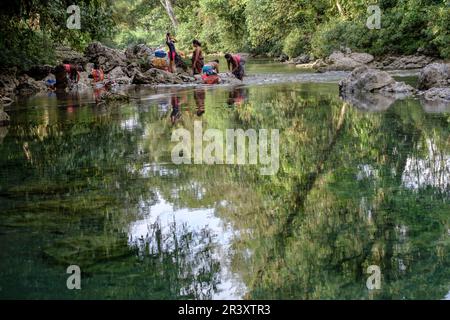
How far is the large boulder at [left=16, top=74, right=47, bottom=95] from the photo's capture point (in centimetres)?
2091

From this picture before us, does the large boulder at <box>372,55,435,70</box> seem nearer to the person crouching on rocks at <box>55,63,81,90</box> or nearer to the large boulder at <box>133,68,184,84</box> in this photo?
the large boulder at <box>133,68,184,84</box>

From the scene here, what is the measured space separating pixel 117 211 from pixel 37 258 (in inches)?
49.4

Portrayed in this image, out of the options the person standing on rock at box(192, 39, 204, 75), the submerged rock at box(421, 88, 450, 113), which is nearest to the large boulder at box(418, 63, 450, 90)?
the submerged rock at box(421, 88, 450, 113)

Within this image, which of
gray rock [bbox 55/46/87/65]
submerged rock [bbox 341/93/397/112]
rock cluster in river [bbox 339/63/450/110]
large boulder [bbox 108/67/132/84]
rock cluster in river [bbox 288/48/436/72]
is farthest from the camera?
gray rock [bbox 55/46/87/65]

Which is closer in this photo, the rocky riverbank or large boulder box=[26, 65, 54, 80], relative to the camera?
the rocky riverbank

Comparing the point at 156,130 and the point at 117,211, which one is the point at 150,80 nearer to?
the point at 156,130

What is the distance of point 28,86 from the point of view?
21.2 metres

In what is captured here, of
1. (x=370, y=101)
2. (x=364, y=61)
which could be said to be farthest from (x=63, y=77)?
(x=364, y=61)

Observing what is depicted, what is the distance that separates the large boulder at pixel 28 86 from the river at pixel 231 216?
434 inches

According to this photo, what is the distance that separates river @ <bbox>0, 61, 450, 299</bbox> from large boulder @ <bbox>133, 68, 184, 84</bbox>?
473 inches

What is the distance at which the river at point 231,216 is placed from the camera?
3.89 meters
